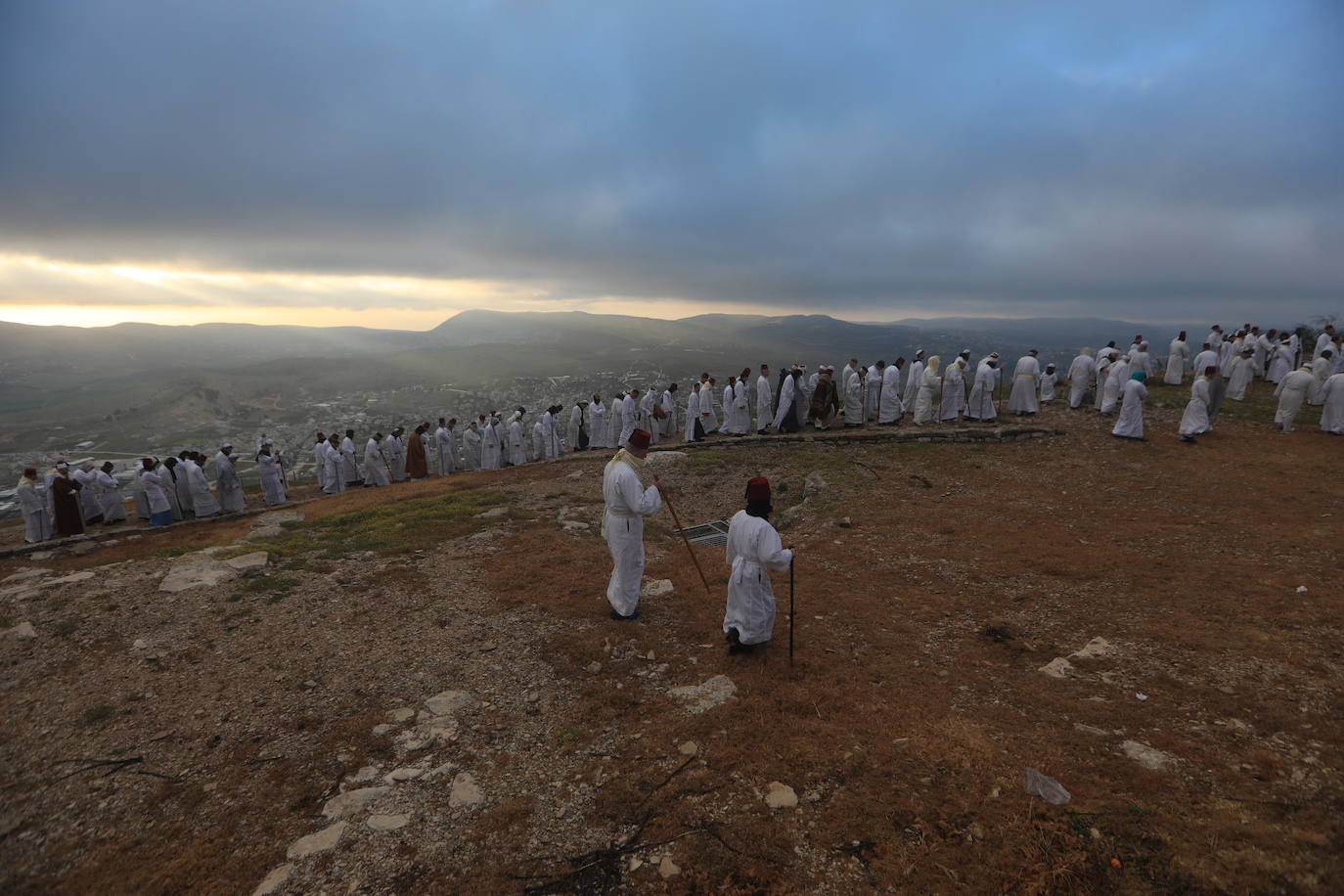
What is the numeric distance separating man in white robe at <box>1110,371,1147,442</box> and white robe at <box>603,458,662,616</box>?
1399 cm

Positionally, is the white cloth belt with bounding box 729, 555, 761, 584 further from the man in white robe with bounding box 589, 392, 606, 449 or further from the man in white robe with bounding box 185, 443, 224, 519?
the man in white robe with bounding box 185, 443, 224, 519

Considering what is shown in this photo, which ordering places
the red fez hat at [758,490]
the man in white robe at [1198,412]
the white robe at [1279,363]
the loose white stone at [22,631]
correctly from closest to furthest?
the red fez hat at [758,490]
the loose white stone at [22,631]
the man in white robe at [1198,412]
the white robe at [1279,363]

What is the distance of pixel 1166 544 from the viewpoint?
29.2 ft

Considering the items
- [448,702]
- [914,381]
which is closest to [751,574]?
[448,702]

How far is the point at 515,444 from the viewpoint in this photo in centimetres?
2256

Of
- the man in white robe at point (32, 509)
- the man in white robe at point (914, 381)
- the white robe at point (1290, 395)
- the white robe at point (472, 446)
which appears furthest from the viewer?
the white robe at point (472, 446)

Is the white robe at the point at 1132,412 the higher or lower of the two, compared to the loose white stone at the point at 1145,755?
higher

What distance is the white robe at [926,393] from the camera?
17891mm

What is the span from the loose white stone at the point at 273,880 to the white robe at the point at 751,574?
422 centimetres

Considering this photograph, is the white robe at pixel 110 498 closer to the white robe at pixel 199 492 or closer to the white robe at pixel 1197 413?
the white robe at pixel 199 492

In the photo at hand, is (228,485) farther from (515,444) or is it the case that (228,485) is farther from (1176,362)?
(1176,362)

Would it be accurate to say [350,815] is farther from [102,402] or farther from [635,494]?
[102,402]

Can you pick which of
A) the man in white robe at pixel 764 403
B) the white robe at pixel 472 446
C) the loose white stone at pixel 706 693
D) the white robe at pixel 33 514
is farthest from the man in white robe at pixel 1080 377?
the white robe at pixel 33 514

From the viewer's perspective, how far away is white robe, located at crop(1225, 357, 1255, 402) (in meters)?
18.2
